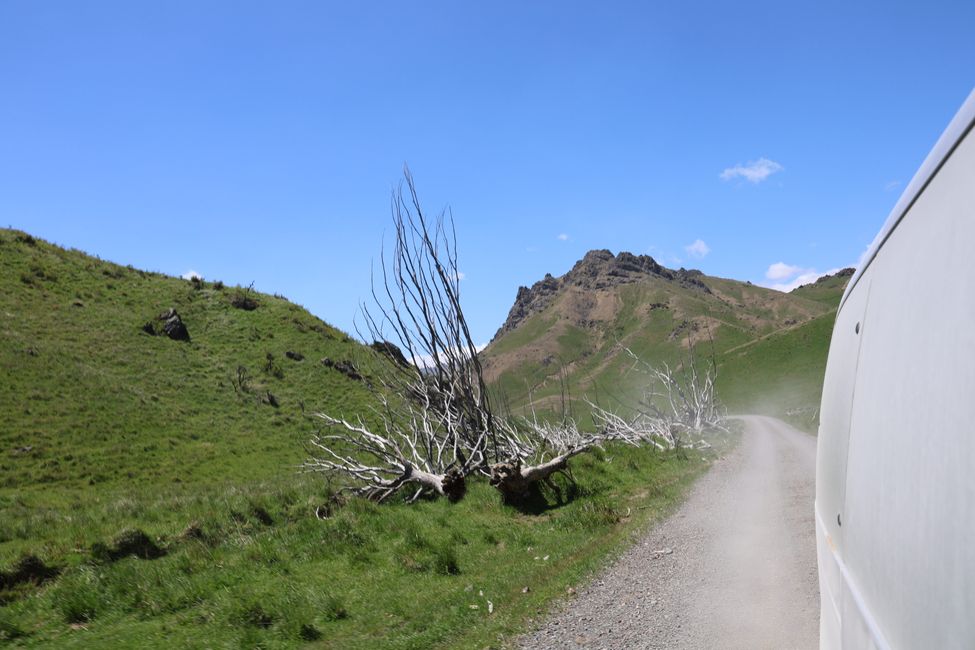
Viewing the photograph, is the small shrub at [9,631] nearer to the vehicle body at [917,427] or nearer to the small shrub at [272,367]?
the vehicle body at [917,427]

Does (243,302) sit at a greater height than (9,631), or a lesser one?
greater

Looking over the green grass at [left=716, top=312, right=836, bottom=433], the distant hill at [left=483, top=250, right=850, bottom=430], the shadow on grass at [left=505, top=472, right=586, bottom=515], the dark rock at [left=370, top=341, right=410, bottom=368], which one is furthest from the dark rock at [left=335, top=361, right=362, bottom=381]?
the shadow on grass at [left=505, top=472, right=586, bottom=515]

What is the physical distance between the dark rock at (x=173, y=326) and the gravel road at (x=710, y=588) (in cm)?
4014

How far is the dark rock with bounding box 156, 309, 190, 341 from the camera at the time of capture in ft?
138

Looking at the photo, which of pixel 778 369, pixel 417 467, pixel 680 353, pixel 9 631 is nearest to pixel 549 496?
pixel 417 467

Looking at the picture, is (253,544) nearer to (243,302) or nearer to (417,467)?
(417,467)

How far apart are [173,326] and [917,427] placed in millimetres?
46384

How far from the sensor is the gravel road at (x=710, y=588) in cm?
508

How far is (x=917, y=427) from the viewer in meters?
1.55

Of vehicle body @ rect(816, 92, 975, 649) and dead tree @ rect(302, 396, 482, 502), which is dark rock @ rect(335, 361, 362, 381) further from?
vehicle body @ rect(816, 92, 975, 649)

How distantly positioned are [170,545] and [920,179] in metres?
11.0

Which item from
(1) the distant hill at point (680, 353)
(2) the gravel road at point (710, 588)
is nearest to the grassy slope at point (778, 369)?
(1) the distant hill at point (680, 353)

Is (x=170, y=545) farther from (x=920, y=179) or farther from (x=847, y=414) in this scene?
(x=920, y=179)

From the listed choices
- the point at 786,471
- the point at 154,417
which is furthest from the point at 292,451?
the point at 786,471
